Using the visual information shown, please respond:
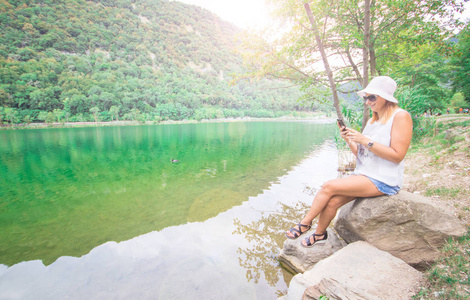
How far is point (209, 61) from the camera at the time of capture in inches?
6786

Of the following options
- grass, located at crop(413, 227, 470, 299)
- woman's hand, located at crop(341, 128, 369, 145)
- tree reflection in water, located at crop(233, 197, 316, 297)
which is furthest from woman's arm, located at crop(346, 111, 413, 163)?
tree reflection in water, located at crop(233, 197, 316, 297)

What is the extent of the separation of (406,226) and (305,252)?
1.48m

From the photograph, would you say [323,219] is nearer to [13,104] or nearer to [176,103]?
[13,104]

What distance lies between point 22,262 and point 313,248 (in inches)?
225

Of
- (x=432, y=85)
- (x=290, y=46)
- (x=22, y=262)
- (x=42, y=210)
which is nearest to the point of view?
(x=22, y=262)

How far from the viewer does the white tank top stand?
257 cm

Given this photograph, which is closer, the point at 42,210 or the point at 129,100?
the point at 42,210

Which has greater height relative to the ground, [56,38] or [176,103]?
[56,38]

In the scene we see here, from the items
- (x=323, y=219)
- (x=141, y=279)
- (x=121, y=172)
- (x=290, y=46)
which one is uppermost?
(x=290, y=46)

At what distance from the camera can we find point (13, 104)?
63812 mm

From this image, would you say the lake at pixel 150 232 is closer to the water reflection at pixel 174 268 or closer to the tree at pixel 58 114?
the water reflection at pixel 174 268

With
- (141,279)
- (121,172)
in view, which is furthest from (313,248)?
→ (121,172)

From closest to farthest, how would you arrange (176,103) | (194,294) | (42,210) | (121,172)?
(194,294) < (42,210) < (121,172) < (176,103)

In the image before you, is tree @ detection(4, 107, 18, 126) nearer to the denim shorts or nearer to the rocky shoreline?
the rocky shoreline
